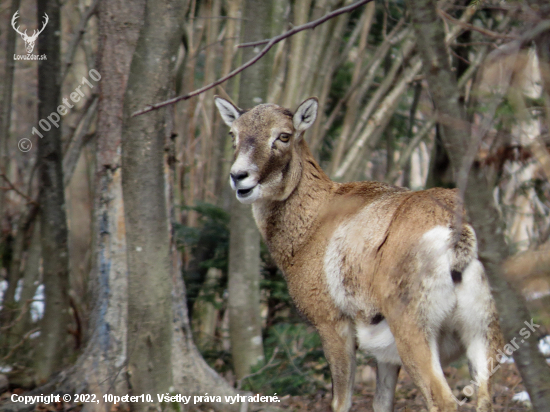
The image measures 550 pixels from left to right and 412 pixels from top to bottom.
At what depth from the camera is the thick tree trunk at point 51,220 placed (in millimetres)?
6656

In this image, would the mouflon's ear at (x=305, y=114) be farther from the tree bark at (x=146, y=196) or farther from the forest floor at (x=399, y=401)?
the forest floor at (x=399, y=401)

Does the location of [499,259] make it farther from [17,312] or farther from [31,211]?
[17,312]

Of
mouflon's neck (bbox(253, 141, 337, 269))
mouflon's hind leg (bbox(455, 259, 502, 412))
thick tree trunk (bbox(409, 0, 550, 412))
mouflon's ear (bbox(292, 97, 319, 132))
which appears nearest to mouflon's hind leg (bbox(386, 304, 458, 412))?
mouflon's hind leg (bbox(455, 259, 502, 412))

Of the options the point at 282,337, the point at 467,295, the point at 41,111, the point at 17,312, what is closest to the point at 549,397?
the point at 467,295

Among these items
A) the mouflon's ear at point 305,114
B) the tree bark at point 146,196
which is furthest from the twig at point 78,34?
the mouflon's ear at point 305,114

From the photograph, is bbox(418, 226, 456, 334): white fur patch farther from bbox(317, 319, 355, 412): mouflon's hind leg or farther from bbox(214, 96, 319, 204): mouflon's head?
bbox(214, 96, 319, 204): mouflon's head

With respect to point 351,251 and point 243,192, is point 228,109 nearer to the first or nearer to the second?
point 243,192

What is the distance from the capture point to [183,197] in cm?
1009

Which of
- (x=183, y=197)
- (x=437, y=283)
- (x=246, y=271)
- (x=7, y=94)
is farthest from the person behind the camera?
(x=183, y=197)

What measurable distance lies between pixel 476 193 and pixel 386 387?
3.42 meters

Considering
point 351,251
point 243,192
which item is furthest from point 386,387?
point 243,192

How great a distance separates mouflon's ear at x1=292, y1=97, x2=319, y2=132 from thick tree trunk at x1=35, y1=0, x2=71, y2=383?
3082mm

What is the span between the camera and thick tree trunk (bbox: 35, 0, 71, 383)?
666cm

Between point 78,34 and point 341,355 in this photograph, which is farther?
point 78,34
